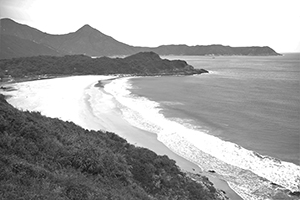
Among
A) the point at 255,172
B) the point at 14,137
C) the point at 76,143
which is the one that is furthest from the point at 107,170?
the point at 255,172

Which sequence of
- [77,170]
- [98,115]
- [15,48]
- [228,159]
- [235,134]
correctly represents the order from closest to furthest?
1. [77,170]
2. [228,159]
3. [235,134]
4. [98,115]
5. [15,48]

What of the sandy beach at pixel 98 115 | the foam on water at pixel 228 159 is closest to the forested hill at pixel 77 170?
the foam on water at pixel 228 159

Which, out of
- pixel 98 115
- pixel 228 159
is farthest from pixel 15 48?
pixel 228 159

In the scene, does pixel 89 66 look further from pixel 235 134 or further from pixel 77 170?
pixel 77 170

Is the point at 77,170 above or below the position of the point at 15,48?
below

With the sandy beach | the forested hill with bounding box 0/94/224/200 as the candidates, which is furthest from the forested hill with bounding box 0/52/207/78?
the forested hill with bounding box 0/94/224/200

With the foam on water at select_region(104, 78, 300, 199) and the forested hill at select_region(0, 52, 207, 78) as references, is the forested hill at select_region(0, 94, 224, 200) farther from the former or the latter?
the forested hill at select_region(0, 52, 207, 78)

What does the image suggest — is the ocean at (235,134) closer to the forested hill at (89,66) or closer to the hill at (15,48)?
the forested hill at (89,66)
